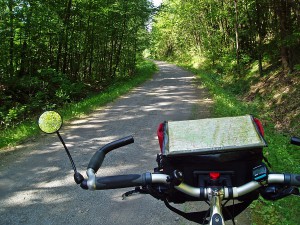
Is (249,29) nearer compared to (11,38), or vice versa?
(11,38)

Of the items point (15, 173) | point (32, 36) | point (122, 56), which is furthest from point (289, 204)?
point (122, 56)

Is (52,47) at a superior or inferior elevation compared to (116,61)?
superior

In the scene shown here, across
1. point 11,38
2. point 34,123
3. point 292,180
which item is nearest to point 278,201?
point 292,180

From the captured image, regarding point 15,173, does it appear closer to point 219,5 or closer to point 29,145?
point 29,145

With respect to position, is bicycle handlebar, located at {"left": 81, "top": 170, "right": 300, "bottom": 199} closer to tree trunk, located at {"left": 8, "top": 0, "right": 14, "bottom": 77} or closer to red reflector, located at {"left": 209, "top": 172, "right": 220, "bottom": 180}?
red reflector, located at {"left": 209, "top": 172, "right": 220, "bottom": 180}

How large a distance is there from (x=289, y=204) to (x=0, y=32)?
10808mm

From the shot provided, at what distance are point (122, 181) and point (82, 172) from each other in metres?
4.32

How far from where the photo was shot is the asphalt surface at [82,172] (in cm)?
427

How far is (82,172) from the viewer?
18.9 feet

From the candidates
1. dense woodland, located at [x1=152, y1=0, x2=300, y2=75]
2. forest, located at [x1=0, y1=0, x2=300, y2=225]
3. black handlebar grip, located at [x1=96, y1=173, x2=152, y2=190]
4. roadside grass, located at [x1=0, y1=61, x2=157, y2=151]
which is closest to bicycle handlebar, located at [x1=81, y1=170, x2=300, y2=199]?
black handlebar grip, located at [x1=96, y1=173, x2=152, y2=190]

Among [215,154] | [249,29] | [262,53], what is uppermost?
[249,29]

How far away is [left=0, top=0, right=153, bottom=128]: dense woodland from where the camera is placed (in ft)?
39.2

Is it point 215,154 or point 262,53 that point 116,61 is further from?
point 215,154

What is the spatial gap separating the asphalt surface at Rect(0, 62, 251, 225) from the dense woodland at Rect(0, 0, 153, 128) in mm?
3166
